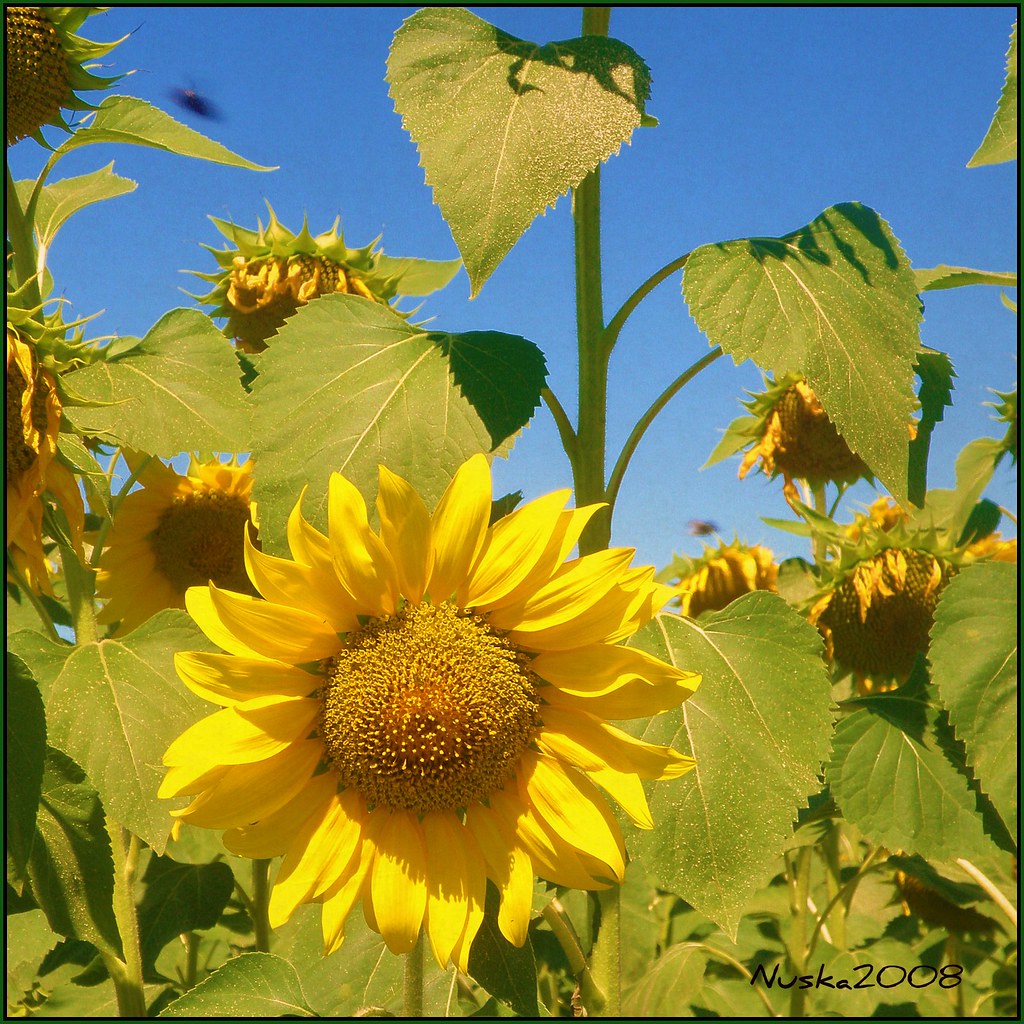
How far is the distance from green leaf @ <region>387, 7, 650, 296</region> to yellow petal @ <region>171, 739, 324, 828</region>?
0.49 m

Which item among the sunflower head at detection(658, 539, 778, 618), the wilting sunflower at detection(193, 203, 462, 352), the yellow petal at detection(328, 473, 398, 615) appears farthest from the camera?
the sunflower head at detection(658, 539, 778, 618)

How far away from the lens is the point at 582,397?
1.27 metres

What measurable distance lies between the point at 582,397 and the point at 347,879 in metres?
0.61

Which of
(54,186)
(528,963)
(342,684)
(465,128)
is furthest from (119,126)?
(528,963)

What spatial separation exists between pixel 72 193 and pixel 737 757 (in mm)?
1496

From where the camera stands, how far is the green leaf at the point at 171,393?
128cm

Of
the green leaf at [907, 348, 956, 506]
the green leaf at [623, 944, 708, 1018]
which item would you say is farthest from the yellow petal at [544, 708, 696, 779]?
the green leaf at [907, 348, 956, 506]

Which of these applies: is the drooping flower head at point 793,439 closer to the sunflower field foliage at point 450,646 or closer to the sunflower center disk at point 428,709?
the sunflower field foliage at point 450,646

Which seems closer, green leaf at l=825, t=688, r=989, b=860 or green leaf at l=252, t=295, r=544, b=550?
green leaf at l=252, t=295, r=544, b=550

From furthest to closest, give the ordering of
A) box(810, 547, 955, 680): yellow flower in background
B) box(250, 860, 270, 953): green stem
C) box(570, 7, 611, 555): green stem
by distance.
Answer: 1. box(810, 547, 955, 680): yellow flower in background
2. box(250, 860, 270, 953): green stem
3. box(570, 7, 611, 555): green stem

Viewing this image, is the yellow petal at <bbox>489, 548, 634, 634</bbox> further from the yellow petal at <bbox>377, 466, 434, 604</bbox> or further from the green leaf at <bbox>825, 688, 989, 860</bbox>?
the green leaf at <bbox>825, 688, 989, 860</bbox>

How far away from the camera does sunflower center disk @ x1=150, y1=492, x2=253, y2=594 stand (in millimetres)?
1841

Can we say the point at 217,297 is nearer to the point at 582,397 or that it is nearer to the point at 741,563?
the point at 582,397

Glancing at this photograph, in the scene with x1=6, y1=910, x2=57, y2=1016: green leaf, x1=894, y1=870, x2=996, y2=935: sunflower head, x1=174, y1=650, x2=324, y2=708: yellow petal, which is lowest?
x1=894, y1=870, x2=996, y2=935: sunflower head
